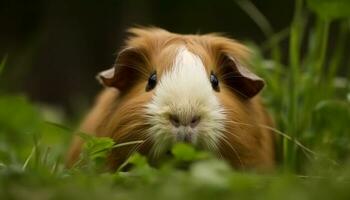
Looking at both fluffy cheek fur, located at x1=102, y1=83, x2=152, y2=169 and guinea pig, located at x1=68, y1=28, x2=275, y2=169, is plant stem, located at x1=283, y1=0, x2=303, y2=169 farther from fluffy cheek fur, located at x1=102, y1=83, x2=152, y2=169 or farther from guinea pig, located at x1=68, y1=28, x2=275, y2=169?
fluffy cheek fur, located at x1=102, y1=83, x2=152, y2=169

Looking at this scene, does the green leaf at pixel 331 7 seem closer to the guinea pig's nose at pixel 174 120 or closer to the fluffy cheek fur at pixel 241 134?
the fluffy cheek fur at pixel 241 134

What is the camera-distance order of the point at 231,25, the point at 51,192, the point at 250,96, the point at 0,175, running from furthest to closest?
1. the point at 231,25
2. the point at 250,96
3. the point at 0,175
4. the point at 51,192

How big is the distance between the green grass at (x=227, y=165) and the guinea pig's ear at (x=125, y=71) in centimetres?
35

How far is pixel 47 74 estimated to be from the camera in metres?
9.74

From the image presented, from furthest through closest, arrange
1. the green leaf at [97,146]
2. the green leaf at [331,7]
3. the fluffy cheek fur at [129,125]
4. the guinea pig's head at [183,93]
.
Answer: the green leaf at [331,7], the fluffy cheek fur at [129,125], the guinea pig's head at [183,93], the green leaf at [97,146]

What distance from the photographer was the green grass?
236cm

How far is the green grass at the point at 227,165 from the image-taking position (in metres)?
2.36

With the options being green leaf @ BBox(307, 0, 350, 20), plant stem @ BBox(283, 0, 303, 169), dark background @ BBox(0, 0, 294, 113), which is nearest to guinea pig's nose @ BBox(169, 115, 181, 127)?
plant stem @ BBox(283, 0, 303, 169)

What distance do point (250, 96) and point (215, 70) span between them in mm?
220

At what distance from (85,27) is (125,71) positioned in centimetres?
576

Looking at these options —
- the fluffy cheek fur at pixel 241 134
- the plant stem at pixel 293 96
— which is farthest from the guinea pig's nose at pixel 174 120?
the plant stem at pixel 293 96

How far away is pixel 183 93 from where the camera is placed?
3281 mm

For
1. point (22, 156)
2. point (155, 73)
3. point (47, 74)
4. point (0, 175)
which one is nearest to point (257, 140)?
point (155, 73)

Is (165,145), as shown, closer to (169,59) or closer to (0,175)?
(169,59)
